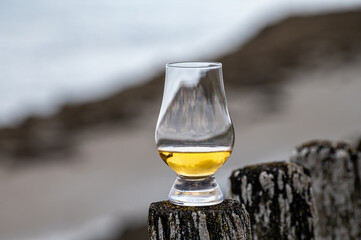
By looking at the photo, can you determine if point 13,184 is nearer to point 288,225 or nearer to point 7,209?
point 7,209

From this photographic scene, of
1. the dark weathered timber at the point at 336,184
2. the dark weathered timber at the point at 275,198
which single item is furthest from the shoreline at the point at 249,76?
the dark weathered timber at the point at 275,198

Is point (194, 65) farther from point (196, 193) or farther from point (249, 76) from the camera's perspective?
point (249, 76)

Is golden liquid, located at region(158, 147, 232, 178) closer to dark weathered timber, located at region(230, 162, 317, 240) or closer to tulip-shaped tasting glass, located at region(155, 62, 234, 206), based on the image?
tulip-shaped tasting glass, located at region(155, 62, 234, 206)

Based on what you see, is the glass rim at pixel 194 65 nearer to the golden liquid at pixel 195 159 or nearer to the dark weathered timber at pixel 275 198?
the golden liquid at pixel 195 159

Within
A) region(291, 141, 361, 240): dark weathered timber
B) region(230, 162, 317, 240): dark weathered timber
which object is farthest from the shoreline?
region(230, 162, 317, 240): dark weathered timber

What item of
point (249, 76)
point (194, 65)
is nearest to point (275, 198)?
point (194, 65)

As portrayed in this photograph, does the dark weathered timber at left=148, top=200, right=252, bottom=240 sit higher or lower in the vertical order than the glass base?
lower
